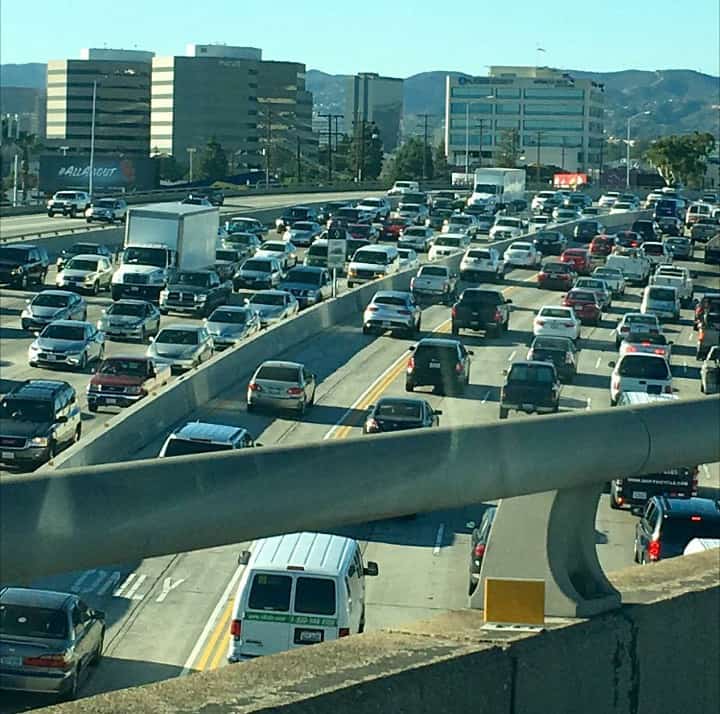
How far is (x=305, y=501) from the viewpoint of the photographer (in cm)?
402

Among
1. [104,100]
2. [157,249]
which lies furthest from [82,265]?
[104,100]

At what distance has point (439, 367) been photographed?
132ft

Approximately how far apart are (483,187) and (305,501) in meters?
116

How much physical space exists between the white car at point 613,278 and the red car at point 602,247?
1088 cm

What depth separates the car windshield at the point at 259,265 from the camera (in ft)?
213

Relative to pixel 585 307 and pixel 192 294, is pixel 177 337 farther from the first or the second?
pixel 585 307

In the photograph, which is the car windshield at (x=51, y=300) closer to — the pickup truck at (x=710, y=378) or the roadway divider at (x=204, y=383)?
the roadway divider at (x=204, y=383)

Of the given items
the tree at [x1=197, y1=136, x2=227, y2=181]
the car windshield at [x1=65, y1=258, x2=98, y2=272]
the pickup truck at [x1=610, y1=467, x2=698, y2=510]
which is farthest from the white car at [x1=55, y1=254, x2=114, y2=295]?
the tree at [x1=197, y1=136, x2=227, y2=181]

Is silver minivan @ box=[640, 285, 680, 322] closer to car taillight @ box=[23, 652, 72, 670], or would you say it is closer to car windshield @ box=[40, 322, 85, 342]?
car windshield @ box=[40, 322, 85, 342]

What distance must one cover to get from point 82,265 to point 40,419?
115 ft

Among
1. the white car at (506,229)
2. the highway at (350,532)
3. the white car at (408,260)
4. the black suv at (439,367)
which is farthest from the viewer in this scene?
the white car at (506,229)

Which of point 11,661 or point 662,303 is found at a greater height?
point 11,661

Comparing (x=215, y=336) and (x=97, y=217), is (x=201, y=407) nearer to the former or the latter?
(x=215, y=336)

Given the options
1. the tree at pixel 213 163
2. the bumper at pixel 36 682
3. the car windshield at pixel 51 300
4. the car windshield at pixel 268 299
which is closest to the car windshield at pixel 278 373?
the car windshield at pixel 51 300
